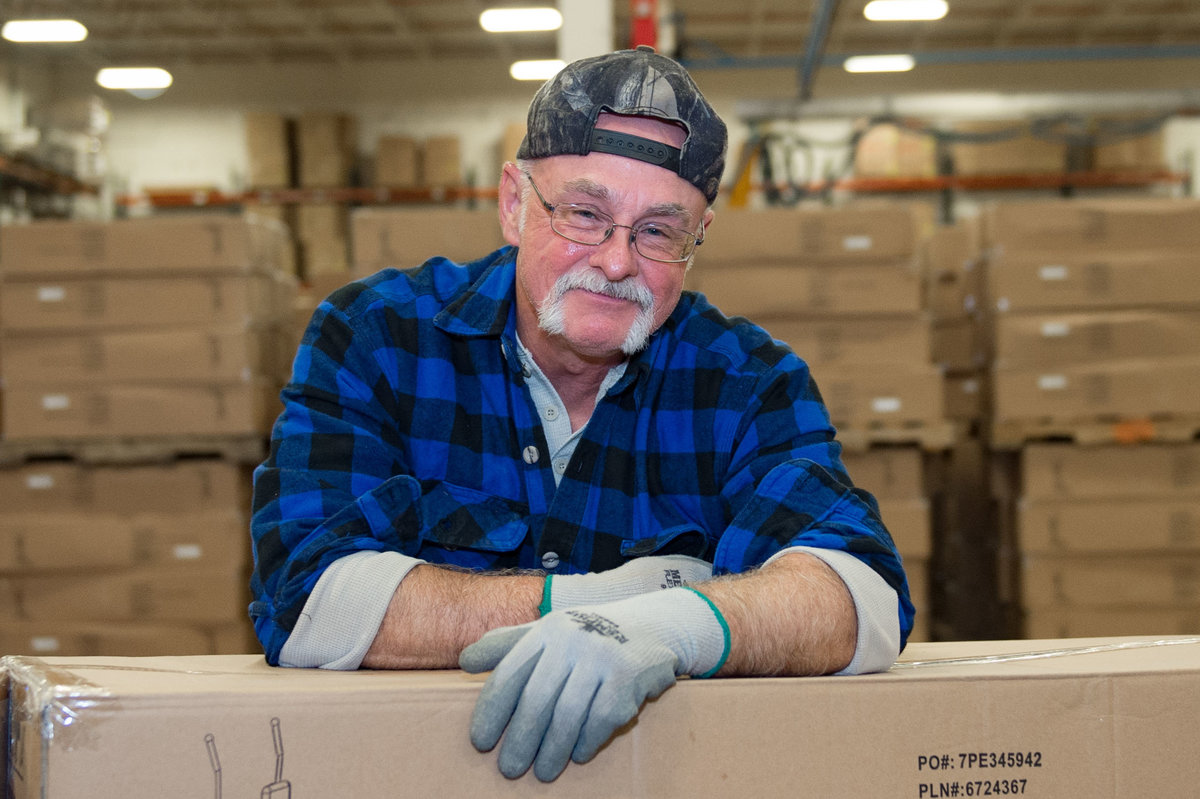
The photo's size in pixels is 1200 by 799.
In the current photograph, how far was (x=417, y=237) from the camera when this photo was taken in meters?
3.37

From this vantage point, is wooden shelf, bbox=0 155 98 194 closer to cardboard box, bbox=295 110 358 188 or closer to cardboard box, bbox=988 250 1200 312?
cardboard box, bbox=295 110 358 188

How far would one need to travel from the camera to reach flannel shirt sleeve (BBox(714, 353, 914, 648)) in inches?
47.5

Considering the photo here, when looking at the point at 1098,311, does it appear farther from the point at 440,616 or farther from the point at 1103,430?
the point at 440,616

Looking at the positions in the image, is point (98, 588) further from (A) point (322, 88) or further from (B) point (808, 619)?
(A) point (322, 88)

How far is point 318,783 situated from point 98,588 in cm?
319

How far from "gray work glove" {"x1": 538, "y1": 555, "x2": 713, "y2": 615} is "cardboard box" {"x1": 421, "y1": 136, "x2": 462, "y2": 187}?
7.32 metres

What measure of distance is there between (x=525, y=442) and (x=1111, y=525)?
289cm

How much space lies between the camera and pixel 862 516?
4.08 ft

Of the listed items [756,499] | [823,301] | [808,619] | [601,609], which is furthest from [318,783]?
[823,301]

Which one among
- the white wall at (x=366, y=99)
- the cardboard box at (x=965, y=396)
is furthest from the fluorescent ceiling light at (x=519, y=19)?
the cardboard box at (x=965, y=396)

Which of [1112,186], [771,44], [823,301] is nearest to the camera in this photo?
[823,301]

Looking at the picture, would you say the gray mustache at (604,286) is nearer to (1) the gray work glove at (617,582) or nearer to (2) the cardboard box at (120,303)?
(1) the gray work glove at (617,582)

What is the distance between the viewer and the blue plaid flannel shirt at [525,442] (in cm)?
127

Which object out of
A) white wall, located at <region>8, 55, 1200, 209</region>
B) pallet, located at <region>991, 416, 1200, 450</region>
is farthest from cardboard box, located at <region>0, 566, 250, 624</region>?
white wall, located at <region>8, 55, 1200, 209</region>
